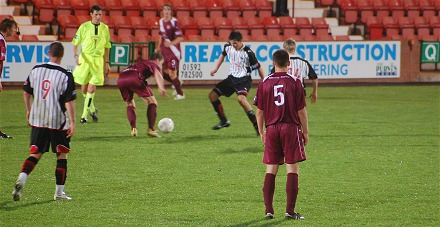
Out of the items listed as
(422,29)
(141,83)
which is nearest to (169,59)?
(141,83)

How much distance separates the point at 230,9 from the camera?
26.8 m

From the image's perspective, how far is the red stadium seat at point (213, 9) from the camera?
87.0 feet

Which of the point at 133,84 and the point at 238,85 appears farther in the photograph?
the point at 238,85

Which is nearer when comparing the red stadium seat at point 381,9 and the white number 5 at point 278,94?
the white number 5 at point 278,94

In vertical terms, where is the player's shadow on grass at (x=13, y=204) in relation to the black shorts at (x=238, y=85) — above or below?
below

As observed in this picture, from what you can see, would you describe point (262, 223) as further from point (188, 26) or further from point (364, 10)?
point (364, 10)

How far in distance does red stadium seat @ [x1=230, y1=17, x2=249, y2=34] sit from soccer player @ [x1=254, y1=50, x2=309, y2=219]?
55.8 feet

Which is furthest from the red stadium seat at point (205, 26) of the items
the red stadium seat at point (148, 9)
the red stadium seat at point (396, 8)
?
the red stadium seat at point (396, 8)

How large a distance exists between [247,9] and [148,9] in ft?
10.6

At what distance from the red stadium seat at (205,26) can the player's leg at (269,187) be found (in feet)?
55.7

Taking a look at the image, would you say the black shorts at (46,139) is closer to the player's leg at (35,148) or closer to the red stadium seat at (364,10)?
the player's leg at (35,148)

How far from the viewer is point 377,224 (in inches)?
324

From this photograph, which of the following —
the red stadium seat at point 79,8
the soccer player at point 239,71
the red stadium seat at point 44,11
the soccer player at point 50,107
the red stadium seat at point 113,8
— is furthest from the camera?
the red stadium seat at point 113,8

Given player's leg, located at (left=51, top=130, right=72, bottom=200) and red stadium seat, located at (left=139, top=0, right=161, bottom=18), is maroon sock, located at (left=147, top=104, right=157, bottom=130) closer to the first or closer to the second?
player's leg, located at (left=51, top=130, right=72, bottom=200)
